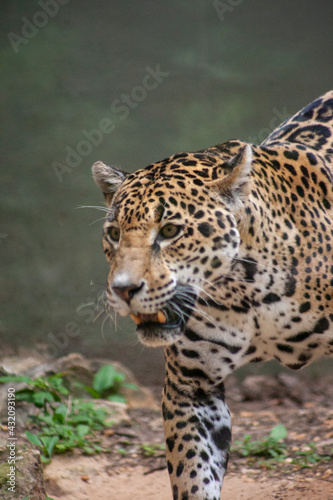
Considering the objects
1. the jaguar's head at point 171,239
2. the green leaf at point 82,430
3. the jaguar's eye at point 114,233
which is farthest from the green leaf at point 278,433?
the jaguar's eye at point 114,233

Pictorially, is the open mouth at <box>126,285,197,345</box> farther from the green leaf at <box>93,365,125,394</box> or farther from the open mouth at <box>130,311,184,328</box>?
the green leaf at <box>93,365,125,394</box>

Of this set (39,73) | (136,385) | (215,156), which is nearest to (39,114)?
(39,73)

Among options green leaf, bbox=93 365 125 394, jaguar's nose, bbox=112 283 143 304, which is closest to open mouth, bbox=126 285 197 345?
jaguar's nose, bbox=112 283 143 304

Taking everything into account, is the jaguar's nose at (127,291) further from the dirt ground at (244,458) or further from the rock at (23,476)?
the dirt ground at (244,458)

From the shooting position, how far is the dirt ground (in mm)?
6043

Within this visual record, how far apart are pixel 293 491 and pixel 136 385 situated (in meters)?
3.26

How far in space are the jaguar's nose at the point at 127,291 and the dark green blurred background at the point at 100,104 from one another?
5337 mm

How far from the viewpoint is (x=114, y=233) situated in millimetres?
4191

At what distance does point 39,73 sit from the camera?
9352 mm

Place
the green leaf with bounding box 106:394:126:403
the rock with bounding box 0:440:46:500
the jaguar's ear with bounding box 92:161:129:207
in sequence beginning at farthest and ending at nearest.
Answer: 1. the green leaf with bounding box 106:394:126:403
2. the jaguar's ear with bounding box 92:161:129:207
3. the rock with bounding box 0:440:46:500

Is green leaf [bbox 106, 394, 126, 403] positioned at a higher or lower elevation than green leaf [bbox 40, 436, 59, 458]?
higher

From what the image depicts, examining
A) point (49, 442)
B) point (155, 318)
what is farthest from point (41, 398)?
point (155, 318)

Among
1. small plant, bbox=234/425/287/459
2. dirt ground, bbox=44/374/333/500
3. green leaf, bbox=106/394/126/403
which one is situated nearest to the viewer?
dirt ground, bbox=44/374/333/500

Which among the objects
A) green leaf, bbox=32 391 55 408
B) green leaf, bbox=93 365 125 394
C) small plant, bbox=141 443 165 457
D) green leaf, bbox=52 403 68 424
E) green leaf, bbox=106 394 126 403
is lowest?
small plant, bbox=141 443 165 457
